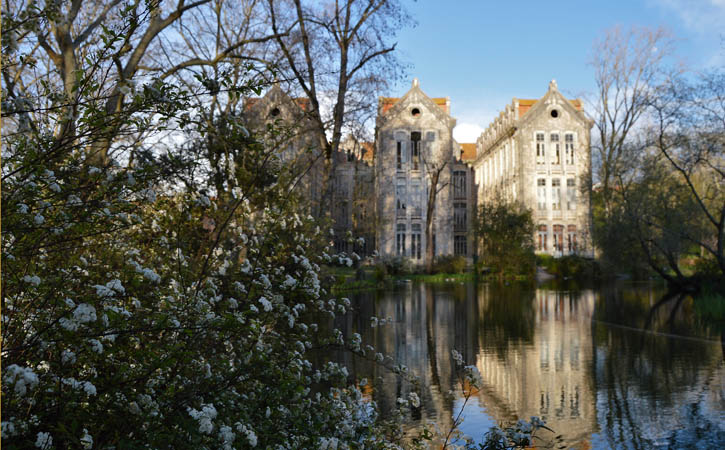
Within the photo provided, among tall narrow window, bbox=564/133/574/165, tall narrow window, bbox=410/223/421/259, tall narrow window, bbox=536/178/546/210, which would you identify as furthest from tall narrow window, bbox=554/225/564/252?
tall narrow window, bbox=410/223/421/259

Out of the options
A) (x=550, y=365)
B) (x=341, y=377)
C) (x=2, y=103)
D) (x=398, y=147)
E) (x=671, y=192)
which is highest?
(x=398, y=147)

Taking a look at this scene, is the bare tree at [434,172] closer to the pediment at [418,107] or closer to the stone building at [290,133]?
the pediment at [418,107]

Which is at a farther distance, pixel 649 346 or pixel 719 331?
pixel 719 331

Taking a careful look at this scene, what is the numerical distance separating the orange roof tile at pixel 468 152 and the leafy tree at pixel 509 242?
3170cm

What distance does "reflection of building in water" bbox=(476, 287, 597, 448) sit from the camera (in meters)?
6.30

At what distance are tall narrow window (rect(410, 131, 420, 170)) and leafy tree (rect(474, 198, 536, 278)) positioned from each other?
952cm

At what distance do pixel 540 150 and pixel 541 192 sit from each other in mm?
3428

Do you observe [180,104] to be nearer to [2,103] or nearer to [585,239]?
[2,103]

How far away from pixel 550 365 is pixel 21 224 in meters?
7.86

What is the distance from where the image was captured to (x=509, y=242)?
37219 millimetres

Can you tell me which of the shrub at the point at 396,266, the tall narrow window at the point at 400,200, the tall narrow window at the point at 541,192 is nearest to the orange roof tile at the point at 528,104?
the tall narrow window at the point at 541,192

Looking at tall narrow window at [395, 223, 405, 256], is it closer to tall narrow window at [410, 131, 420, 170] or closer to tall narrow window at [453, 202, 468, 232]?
tall narrow window at [410, 131, 420, 170]

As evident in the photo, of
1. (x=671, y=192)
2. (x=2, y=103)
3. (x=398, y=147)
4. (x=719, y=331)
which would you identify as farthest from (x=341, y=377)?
(x=398, y=147)

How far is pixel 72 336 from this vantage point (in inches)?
121
